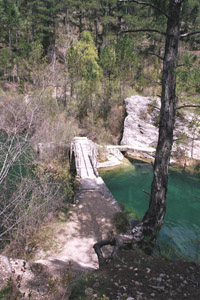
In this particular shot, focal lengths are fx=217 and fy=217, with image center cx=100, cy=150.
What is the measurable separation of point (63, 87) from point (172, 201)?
14.9m

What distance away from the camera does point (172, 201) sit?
10711 mm

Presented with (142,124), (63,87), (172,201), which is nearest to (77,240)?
(172,201)

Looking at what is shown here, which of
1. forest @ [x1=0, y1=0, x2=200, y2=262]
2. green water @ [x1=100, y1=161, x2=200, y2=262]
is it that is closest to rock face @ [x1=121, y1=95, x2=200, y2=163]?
forest @ [x1=0, y1=0, x2=200, y2=262]

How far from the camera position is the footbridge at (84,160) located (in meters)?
10.0

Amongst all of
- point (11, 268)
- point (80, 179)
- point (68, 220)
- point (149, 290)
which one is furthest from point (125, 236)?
point (80, 179)

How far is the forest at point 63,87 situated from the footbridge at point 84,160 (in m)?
0.60

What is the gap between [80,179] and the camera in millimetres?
9391

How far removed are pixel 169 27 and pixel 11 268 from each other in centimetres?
468

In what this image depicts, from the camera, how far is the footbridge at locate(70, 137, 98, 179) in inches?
395

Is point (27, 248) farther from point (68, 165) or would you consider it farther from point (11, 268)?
point (68, 165)

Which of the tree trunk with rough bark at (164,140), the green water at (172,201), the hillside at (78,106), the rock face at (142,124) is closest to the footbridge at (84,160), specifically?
the hillside at (78,106)

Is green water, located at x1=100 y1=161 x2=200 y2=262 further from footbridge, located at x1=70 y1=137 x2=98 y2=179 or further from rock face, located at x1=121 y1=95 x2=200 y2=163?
rock face, located at x1=121 y1=95 x2=200 y2=163

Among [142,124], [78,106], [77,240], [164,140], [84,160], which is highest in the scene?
[78,106]

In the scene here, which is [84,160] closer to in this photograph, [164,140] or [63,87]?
[164,140]
